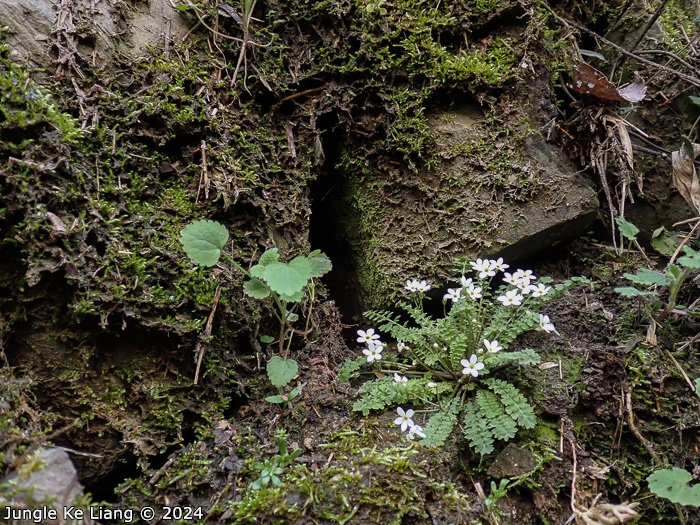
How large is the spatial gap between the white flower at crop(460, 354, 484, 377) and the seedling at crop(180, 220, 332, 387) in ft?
2.72

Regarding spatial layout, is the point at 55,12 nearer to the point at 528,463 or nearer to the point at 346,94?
the point at 346,94

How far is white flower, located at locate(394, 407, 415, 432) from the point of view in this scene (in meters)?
2.13

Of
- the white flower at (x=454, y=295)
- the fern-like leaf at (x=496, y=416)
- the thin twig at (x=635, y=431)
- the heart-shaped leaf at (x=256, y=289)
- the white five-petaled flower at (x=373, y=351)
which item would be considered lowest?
the thin twig at (x=635, y=431)

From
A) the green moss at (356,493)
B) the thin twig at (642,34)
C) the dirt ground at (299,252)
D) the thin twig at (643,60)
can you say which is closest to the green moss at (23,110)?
the dirt ground at (299,252)

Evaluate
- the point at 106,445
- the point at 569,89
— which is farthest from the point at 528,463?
the point at 569,89

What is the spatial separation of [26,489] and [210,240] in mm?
1130

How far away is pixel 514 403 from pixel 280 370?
1.13 meters

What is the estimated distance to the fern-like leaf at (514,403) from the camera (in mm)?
2100

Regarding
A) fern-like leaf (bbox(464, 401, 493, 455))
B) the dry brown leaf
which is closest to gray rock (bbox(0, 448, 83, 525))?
fern-like leaf (bbox(464, 401, 493, 455))

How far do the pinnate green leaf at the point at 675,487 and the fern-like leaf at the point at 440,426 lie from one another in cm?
82

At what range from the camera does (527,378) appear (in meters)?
2.36

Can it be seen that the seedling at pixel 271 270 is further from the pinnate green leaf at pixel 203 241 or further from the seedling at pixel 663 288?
the seedling at pixel 663 288

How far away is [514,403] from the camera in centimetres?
217

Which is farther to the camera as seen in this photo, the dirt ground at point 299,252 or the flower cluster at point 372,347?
the flower cluster at point 372,347
